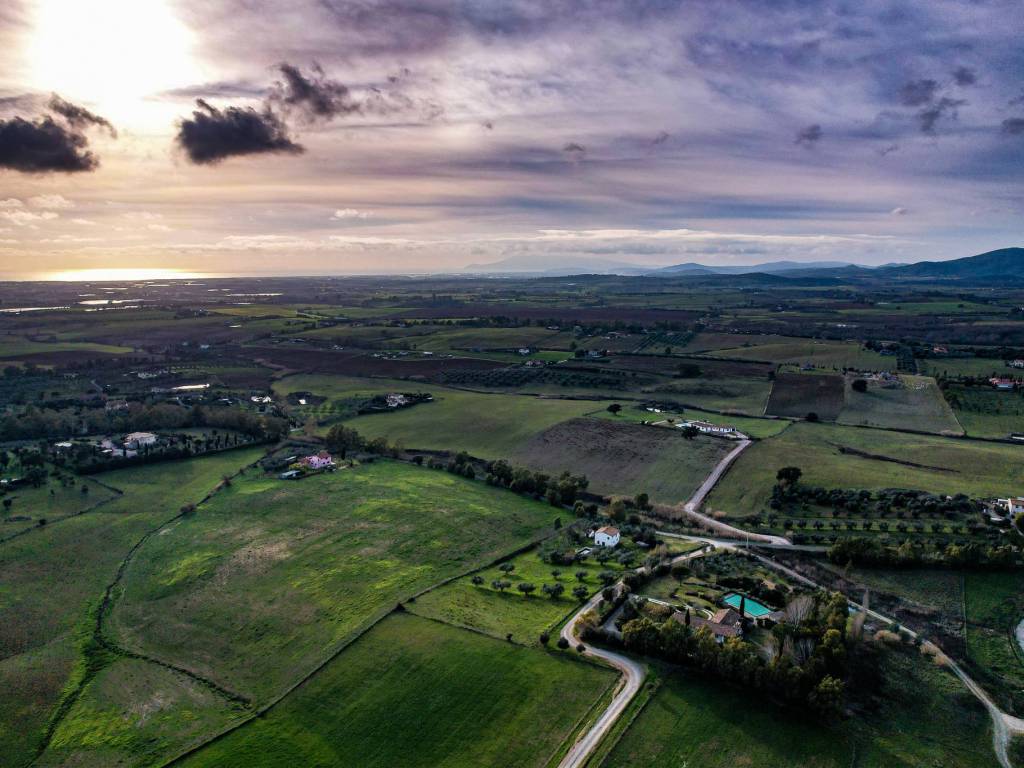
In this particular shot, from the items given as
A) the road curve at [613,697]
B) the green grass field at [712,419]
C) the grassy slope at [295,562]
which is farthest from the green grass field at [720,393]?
the road curve at [613,697]

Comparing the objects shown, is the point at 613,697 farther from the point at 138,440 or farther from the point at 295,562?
the point at 138,440

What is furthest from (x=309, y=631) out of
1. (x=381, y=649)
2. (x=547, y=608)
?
(x=547, y=608)

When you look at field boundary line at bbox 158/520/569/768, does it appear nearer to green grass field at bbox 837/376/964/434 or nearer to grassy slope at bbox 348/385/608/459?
grassy slope at bbox 348/385/608/459

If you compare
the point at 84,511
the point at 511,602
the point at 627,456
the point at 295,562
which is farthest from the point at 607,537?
the point at 84,511

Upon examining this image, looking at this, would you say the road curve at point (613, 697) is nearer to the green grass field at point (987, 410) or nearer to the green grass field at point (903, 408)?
the green grass field at point (903, 408)

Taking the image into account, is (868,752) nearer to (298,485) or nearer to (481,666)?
(481,666)

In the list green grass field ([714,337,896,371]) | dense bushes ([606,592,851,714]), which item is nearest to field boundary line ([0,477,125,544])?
dense bushes ([606,592,851,714])
